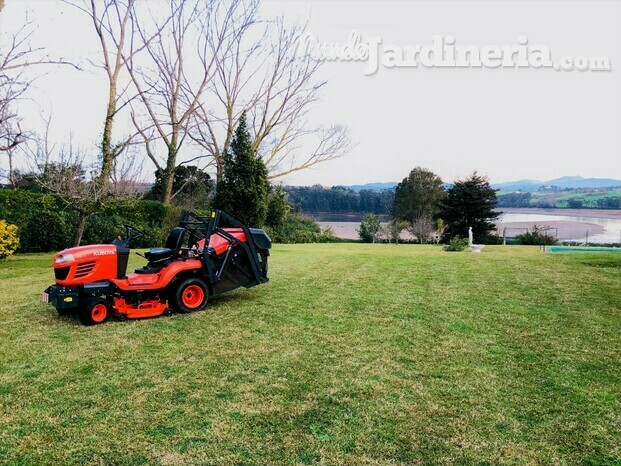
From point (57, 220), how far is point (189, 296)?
932 cm

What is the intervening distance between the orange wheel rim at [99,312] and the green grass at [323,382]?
13 centimetres

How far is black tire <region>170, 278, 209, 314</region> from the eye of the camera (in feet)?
18.8

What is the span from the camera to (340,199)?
42.5m

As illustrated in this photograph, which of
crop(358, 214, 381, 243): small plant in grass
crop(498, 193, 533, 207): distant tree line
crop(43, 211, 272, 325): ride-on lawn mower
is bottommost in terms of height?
crop(358, 214, 381, 243): small plant in grass

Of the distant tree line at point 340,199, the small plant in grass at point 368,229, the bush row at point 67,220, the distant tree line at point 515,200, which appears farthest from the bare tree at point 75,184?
the distant tree line at point 515,200

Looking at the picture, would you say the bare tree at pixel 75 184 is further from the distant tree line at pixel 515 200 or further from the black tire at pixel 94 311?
the distant tree line at pixel 515 200

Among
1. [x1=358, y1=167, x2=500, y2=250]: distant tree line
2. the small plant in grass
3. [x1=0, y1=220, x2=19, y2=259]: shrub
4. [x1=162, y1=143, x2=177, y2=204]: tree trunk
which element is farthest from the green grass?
[x1=358, y1=167, x2=500, y2=250]: distant tree line

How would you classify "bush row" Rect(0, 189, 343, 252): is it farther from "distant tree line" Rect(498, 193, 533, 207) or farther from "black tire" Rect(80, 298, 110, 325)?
"distant tree line" Rect(498, 193, 533, 207)

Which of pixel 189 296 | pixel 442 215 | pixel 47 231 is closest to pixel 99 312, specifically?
pixel 189 296

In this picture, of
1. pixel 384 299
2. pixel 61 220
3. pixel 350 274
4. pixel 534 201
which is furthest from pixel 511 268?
pixel 534 201

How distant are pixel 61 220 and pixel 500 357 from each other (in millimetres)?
12644

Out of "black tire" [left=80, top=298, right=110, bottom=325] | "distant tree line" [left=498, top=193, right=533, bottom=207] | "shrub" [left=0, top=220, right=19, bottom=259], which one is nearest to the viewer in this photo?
"black tire" [left=80, top=298, right=110, bottom=325]

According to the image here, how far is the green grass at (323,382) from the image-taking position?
274cm

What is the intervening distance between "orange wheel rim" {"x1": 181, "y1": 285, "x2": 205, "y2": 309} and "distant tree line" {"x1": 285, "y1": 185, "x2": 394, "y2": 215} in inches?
1252
